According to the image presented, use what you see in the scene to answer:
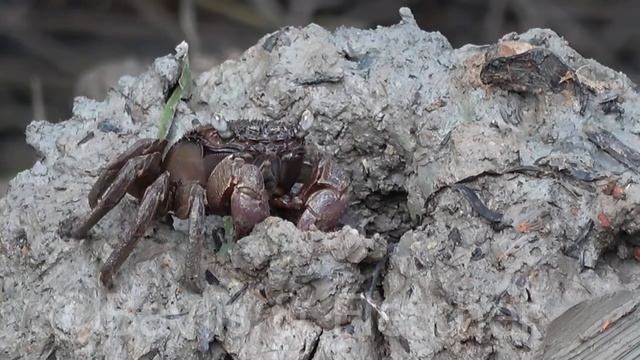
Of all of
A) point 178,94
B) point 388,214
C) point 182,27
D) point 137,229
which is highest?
point 182,27

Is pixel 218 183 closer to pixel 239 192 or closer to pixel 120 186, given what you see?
pixel 239 192

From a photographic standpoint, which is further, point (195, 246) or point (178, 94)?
point (178, 94)

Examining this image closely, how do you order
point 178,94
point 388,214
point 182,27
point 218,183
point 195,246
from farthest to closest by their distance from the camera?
point 182,27 → point 178,94 → point 388,214 → point 218,183 → point 195,246

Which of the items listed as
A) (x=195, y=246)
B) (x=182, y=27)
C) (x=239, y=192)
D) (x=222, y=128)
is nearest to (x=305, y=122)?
(x=222, y=128)

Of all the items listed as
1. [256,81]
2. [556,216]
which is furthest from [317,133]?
[556,216]

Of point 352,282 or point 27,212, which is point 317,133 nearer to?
point 352,282

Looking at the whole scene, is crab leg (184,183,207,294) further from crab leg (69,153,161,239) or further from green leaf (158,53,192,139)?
green leaf (158,53,192,139)

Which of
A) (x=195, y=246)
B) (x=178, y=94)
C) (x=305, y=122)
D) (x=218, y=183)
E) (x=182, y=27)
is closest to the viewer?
(x=195, y=246)
